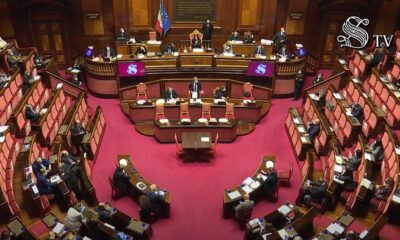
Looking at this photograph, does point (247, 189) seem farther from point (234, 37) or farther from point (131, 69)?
point (234, 37)

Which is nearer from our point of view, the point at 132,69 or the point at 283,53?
the point at 132,69

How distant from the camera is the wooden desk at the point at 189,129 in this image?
448 inches

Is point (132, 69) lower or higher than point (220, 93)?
higher

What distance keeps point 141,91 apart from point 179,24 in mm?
3345

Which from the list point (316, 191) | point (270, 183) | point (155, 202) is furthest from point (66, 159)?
point (316, 191)

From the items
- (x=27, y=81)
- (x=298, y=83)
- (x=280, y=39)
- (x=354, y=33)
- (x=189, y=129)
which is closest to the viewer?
(x=27, y=81)

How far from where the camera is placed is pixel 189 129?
11445mm

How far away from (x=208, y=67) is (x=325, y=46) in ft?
16.3

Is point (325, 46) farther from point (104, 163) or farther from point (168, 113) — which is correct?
point (104, 163)

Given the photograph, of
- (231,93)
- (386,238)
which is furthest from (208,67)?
(386,238)

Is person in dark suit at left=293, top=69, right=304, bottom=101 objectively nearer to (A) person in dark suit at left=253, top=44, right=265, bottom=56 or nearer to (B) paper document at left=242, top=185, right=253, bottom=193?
(A) person in dark suit at left=253, top=44, right=265, bottom=56

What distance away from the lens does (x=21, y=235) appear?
7.31 metres

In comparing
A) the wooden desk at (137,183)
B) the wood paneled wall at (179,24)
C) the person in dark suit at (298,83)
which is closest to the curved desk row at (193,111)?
the person in dark suit at (298,83)
